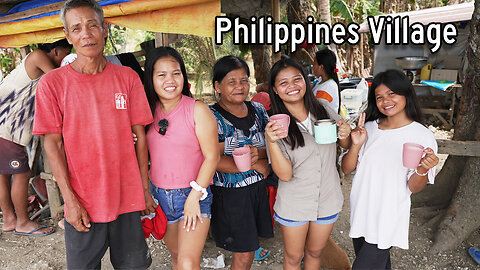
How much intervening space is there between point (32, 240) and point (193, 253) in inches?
105

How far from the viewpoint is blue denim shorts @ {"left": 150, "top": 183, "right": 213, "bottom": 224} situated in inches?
84.6

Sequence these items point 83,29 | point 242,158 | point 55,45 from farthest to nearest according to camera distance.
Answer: point 55,45 → point 242,158 → point 83,29

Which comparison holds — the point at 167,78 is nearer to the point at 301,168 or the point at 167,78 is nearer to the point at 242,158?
the point at 242,158

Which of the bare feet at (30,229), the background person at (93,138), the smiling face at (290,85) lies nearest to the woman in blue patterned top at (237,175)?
the smiling face at (290,85)

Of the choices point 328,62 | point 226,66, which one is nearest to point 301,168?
point 226,66

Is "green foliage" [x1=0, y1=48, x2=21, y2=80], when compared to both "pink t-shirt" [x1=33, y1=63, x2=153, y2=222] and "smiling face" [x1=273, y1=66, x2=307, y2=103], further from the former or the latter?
"smiling face" [x1=273, y1=66, x2=307, y2=103]

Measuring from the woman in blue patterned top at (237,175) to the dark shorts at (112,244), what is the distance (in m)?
0.57

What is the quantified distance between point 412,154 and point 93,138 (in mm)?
1787

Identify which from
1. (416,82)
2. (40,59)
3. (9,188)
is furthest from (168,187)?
(416,82)

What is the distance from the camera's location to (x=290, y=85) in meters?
2.21

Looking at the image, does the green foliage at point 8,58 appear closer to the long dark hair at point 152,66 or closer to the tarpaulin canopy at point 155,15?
the tarpaulin canopy at point 155,15

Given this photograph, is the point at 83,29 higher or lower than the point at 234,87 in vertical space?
higher

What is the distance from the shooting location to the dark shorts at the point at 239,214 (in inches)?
93.6

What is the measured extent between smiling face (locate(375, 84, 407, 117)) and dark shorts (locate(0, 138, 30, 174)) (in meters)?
3.68
